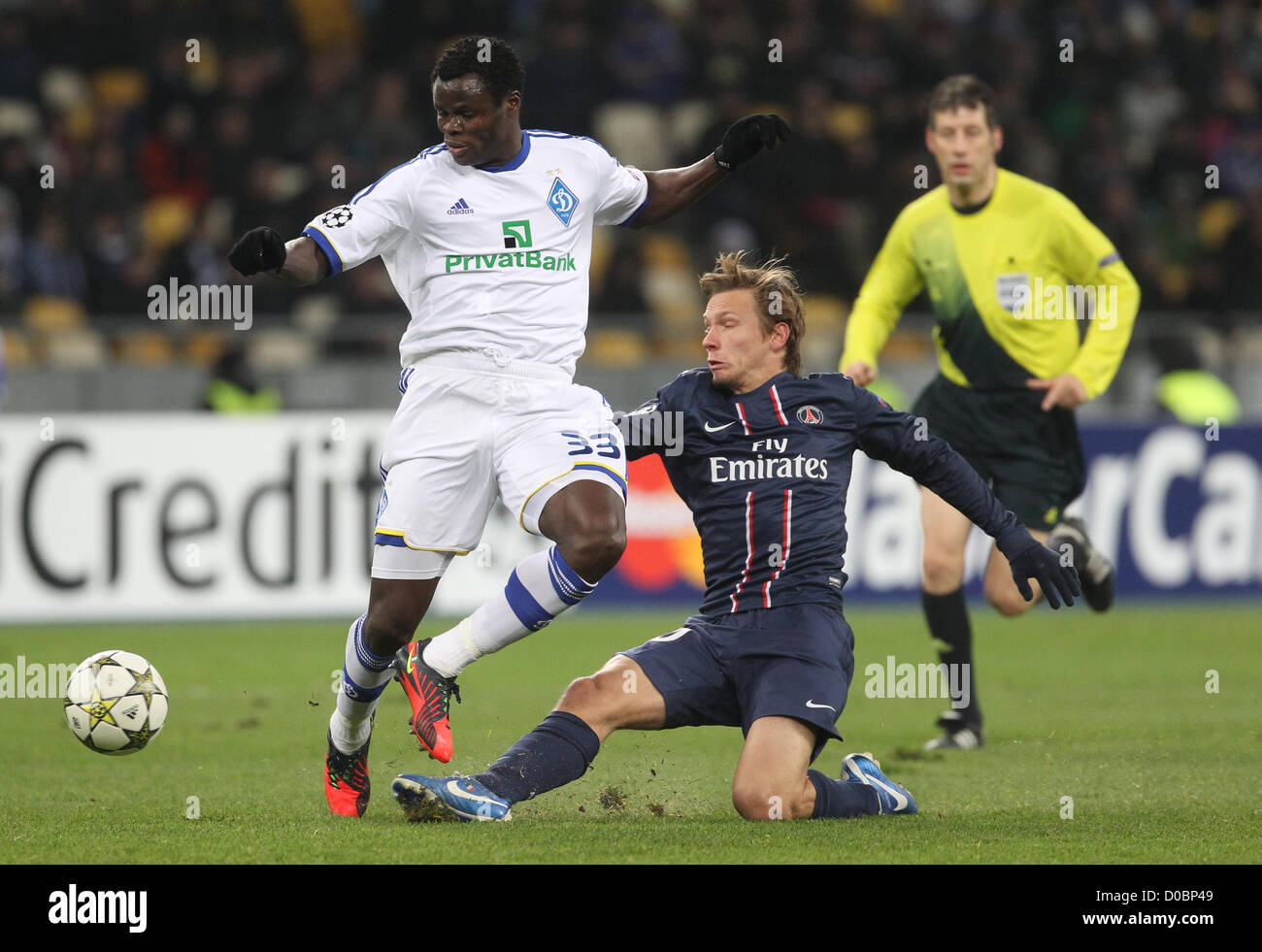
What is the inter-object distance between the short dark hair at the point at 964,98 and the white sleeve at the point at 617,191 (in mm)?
1769

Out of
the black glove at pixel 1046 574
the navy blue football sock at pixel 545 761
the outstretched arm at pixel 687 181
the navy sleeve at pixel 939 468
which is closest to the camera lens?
the navy blue football sock at pixel 545 761

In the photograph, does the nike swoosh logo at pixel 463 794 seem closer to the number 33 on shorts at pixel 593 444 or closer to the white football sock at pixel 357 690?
the white football sock at pixel 357 690

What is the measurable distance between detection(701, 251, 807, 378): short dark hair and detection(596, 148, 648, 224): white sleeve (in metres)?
0.39

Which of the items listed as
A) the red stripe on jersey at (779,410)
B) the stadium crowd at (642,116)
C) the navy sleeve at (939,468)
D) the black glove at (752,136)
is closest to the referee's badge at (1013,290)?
the black glove at (752,136)

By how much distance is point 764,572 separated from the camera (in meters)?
5.45

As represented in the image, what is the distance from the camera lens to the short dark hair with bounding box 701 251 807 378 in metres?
5.57

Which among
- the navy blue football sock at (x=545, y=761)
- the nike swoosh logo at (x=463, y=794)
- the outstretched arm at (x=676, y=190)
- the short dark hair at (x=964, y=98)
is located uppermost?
the short dark hair at (x=964, y=98)

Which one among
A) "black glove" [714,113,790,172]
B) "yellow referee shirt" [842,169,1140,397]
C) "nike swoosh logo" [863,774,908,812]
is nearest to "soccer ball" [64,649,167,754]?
"nike swoosh logo" [863,774,908,812]

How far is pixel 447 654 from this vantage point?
5168mm

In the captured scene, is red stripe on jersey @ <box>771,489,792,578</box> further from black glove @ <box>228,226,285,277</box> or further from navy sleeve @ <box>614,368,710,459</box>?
black glove @ <box>228,226,285,277</box>

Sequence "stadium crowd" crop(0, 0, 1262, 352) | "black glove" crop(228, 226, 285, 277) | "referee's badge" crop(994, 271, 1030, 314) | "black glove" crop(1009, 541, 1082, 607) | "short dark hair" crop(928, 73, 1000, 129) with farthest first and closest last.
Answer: "stadium crowd" crop(0, 0, 1262, 352) → "referee's badge" crop(994, 271, 1030, 314) → "short dark hair" crop(928, 73, 1000, 129) → "black glove" crop(1009, 541, 1082, 607) → "black glove" crop(228, 226, 285, 277)

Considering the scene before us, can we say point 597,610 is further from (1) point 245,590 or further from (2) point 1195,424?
(2) point 1195,424

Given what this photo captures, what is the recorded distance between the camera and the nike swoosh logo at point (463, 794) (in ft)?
16.2

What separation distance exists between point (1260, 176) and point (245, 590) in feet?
32.5
